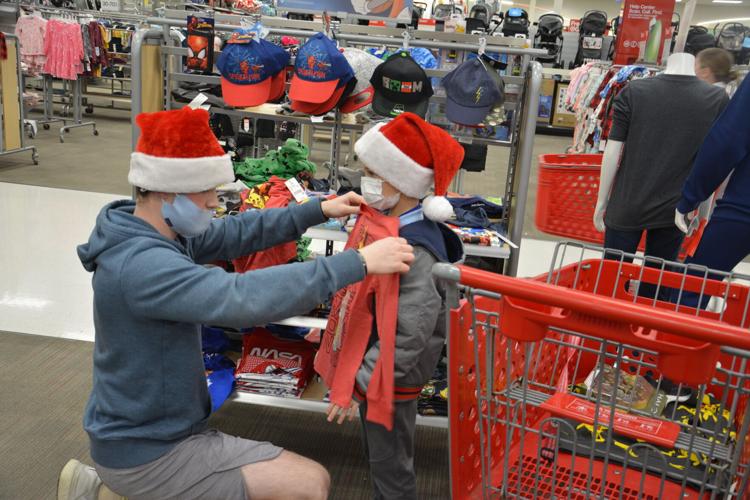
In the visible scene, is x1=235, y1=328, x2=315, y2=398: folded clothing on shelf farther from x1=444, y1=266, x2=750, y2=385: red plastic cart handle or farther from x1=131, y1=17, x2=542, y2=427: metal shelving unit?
x1=444, y1=266, x2=750, y2=385: red plastic cart handle

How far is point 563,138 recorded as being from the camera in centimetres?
1485

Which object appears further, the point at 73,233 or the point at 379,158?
the point at 73,233

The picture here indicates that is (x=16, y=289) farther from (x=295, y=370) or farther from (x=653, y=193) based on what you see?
(x=653, y=193)

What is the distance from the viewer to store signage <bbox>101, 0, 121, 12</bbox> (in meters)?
12.6

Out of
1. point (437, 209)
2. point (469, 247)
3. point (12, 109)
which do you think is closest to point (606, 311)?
point (437, 209)

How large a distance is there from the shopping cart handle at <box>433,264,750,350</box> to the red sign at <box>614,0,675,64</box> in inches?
237

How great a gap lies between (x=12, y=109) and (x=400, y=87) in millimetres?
6560

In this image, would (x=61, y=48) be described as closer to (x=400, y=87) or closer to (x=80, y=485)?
(x=400, y=87)

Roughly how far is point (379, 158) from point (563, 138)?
13.8m

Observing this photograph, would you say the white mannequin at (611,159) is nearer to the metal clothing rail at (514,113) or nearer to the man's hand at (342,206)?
the metal clothing rail at (514,113)

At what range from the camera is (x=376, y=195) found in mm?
2033

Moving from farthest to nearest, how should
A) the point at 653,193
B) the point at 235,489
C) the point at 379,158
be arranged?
1. the point at 653,193
2. the point at 379,158
3. the point at 235,489

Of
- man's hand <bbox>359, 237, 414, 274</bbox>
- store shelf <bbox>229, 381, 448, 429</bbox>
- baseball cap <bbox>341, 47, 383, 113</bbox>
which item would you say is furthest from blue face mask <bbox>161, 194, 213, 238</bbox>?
baseball cap <bbox>341, 47, 383, 113</bbox>

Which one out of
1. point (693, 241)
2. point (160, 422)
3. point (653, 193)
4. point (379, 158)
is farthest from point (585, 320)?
point (693, 241)
